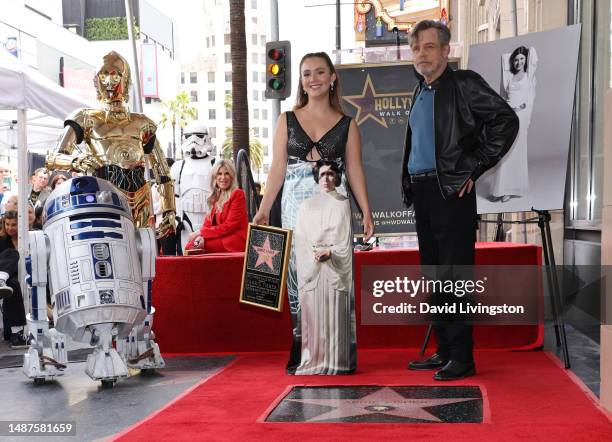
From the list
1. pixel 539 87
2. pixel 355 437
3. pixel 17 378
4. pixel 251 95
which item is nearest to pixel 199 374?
pixel 17 378

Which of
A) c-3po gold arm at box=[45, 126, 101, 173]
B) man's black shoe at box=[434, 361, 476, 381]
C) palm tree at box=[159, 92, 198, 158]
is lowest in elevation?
man's black shoe at box=[434, 361, 476, 381]

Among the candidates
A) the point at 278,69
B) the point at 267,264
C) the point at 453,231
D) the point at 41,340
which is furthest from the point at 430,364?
the point at 278,69

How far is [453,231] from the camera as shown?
19.4ft

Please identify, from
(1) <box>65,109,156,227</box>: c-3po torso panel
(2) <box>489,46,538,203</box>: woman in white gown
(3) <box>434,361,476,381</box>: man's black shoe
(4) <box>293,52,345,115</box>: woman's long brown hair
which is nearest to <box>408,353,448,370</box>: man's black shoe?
(3) <box>434,361,476,381</box>: man's black shoe

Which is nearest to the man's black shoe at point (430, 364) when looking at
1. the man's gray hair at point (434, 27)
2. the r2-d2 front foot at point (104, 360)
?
the r2-d2 front foot at point (104, 360)

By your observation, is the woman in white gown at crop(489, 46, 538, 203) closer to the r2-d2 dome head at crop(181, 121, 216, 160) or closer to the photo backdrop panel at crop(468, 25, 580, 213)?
the photo backdrop panel at crop(468, 25, 580, 213)

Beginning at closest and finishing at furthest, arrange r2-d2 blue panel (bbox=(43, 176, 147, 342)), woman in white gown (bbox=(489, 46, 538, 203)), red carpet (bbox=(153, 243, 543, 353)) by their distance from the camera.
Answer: r2-d2 blue panel (bbox=(43, 176, 147, 342)) → woman in white gown (bbox=(489, 46, 538, 203)) → red carpet (bbox=(153, 243, 543, 353))

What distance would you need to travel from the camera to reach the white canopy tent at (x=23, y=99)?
899 centimetres

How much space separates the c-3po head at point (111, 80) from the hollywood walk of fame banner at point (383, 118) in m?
2.81

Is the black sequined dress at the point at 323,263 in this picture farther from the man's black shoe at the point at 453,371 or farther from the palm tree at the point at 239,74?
the palm tree at the point at 239,74

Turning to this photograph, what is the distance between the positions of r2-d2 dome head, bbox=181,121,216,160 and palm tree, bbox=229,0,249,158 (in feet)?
21.8

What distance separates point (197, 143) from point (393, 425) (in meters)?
7.26

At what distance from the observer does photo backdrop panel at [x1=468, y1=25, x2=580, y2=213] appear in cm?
654

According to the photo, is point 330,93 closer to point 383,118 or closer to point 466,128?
point 466,128
